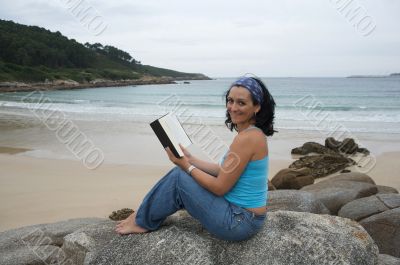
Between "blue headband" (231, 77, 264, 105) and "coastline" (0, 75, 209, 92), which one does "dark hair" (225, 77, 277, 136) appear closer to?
"blue headband" (231, 77, 264, 105)

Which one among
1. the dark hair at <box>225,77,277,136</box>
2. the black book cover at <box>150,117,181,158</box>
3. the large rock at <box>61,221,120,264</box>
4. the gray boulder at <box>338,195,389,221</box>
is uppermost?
the dark hair at <box>225,77,277,136</box>

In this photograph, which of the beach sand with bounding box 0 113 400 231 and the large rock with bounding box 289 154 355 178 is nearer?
the beach sand with bounding box 0 113 400 231

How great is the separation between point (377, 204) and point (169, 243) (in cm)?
374

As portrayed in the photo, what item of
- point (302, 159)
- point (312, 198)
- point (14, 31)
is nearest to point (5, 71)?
point (14, 31)

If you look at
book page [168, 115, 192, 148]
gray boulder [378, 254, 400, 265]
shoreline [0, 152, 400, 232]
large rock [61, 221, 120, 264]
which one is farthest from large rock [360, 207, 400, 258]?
shoreline [0, 152, 400, 232]

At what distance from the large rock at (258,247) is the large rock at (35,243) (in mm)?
1096

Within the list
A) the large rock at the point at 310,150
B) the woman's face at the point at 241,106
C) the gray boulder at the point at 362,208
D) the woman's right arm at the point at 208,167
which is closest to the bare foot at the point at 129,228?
the woman's right arm at the point at 208,167

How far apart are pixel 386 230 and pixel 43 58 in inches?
3313

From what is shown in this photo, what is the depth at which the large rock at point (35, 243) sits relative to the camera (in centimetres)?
451

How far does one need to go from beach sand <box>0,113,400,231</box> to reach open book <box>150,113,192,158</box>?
4538mm

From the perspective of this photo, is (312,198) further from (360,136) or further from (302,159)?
(360,136)

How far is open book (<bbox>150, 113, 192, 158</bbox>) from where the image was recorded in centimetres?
330

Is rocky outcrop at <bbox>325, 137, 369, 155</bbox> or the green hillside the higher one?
the green hillside

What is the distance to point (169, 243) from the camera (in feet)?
11.2
